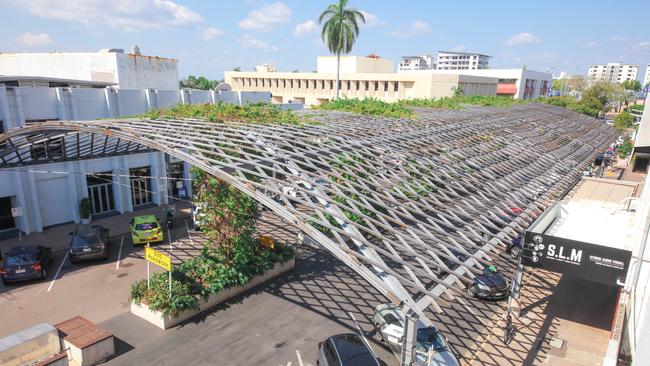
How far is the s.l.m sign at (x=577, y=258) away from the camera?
47.6 feet

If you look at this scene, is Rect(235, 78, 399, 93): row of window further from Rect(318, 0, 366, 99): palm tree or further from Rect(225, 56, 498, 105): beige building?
Rect(318, 0, 366, 99): palm tree

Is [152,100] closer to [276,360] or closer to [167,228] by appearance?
[167,228]

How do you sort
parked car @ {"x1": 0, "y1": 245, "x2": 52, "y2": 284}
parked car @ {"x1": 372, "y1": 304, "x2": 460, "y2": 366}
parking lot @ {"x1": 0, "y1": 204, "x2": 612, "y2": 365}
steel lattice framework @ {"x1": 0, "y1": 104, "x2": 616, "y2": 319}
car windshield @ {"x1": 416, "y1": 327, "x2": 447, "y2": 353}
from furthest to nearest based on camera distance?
parked car @ {"x1": 0, "y1": 245, "x2": 52, "y2": 284}, parking lot @ {"x1": 0, "y1": 204, "x2": 612, "y2": 365}, car windshield @ {"x1": 416, "y1": 327, "x2": 447, "y2": 353}, parked car @ {"x1": 372, "y1": 304, "x2": 460, "y2": 366}, steel lattice framework @ {"x1": 0, "y1": 104, "x2": 616, "y2": 319}

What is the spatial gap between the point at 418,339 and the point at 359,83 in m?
61.6

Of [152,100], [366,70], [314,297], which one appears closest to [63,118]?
[152,100]

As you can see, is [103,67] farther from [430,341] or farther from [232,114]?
[430,341]

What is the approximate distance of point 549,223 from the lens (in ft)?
60.4

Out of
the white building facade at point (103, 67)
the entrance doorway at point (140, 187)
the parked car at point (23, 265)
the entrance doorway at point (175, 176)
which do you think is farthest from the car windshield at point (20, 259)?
the white building facade at point (103, 67)

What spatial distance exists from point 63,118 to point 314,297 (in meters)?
20.4

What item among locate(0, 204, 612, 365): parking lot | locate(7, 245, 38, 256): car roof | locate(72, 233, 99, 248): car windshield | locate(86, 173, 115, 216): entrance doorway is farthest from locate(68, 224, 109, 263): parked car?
locate(86, 173, 115, 216): entrance doorway

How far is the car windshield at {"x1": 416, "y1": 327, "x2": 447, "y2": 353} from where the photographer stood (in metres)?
13.2

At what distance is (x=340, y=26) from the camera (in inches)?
2143

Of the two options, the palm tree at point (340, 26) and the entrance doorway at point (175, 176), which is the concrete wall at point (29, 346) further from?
the palm tree at point (340, 26)

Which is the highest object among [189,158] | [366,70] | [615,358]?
[366,70]
